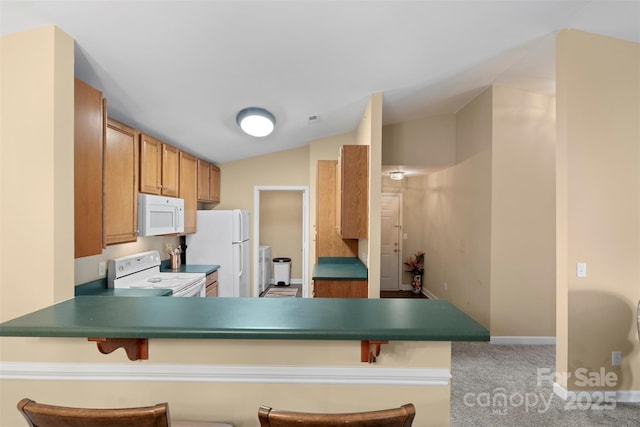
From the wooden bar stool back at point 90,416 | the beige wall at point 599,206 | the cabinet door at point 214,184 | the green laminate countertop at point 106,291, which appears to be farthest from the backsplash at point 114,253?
the beige wall at point 599,206

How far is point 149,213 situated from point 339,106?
2.10m

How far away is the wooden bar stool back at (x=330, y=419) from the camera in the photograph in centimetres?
80

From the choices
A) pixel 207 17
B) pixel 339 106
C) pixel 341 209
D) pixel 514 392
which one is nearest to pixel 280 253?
pixel 341 209

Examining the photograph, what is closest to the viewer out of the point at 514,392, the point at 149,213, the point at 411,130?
the point at 514,392

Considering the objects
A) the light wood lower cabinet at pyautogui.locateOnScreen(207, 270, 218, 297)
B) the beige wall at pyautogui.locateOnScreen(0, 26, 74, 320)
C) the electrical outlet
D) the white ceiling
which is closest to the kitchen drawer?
the light wood lower cabinet at pyautogui.locateOnScreen(207, 270, 218, 297)

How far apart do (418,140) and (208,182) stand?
3043 millimetres

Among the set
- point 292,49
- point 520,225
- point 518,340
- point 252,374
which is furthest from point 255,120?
point 518,340

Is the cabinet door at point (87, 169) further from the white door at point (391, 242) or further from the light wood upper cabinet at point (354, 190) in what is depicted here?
the white door at point (391, 242)

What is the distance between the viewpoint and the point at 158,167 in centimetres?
305

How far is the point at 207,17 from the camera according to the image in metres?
1.65

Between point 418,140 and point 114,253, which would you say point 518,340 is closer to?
point 418,140

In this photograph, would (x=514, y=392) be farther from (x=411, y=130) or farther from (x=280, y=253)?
(x=280, y=253)

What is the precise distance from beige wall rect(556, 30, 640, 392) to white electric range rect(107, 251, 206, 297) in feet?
10.6

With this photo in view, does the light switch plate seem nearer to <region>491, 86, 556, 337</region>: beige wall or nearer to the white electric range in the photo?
<region>491, 86, 556, 337</region>: beige wall
